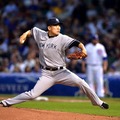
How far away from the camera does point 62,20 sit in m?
20.5

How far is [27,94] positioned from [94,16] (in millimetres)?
10770

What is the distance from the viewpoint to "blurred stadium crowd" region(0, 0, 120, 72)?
1833 centimetres

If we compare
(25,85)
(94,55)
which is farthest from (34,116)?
A: (25,85)

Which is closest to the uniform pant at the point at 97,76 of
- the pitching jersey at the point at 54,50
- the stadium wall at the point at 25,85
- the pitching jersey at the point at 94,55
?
the pitching jersey at the point at 94,55

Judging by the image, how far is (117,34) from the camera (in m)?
18.6

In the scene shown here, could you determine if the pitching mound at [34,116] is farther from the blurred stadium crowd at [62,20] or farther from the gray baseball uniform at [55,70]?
the blurred stadium crowd at [62,20]

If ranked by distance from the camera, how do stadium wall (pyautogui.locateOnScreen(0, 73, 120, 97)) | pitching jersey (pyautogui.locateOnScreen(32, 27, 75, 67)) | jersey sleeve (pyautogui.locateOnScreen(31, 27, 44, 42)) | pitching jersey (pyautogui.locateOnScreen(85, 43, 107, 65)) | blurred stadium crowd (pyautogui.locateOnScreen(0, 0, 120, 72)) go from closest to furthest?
pitching jersey (pyautogui.locateOnScreen(32, 27, 75, 67))
jersey sleeve (pyautogui.locateOnScreen(31, 27, 44, 42))
pitching jersey (pyautogui.locateOnScreen(85, 43, 107, 65))
stadium wall (pyautogui.locateOnScreen(0, 73, 120, 97))
blurred stadium crowd (pyautogui.locateOnScreen(0, 0, 120, 72))

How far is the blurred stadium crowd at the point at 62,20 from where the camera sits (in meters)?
18.3

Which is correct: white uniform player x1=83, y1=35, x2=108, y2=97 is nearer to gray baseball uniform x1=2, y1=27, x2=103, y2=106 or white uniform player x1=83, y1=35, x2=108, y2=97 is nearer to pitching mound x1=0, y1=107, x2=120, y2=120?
gray baseball uniform x1=2, y1=27, x2=103, y2=106

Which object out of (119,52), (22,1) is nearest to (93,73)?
(119,52)

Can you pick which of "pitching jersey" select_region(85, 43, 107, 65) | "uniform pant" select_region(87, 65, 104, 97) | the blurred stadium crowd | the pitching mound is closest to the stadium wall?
the blurred stadium crowd

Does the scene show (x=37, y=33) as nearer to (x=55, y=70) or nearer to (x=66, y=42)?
(x=66, y=42)

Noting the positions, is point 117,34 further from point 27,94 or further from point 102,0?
point 27,94

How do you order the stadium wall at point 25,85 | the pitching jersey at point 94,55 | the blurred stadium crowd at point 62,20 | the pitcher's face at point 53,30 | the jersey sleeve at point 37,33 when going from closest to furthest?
1. the pitcher's face at point 53,30
2. the jersey sleeve at point 37,33
3. the pitching jersey at point 94,55
4. the stadium wall at point 25,85
5. the blurred stadium crowd at point 62,20
